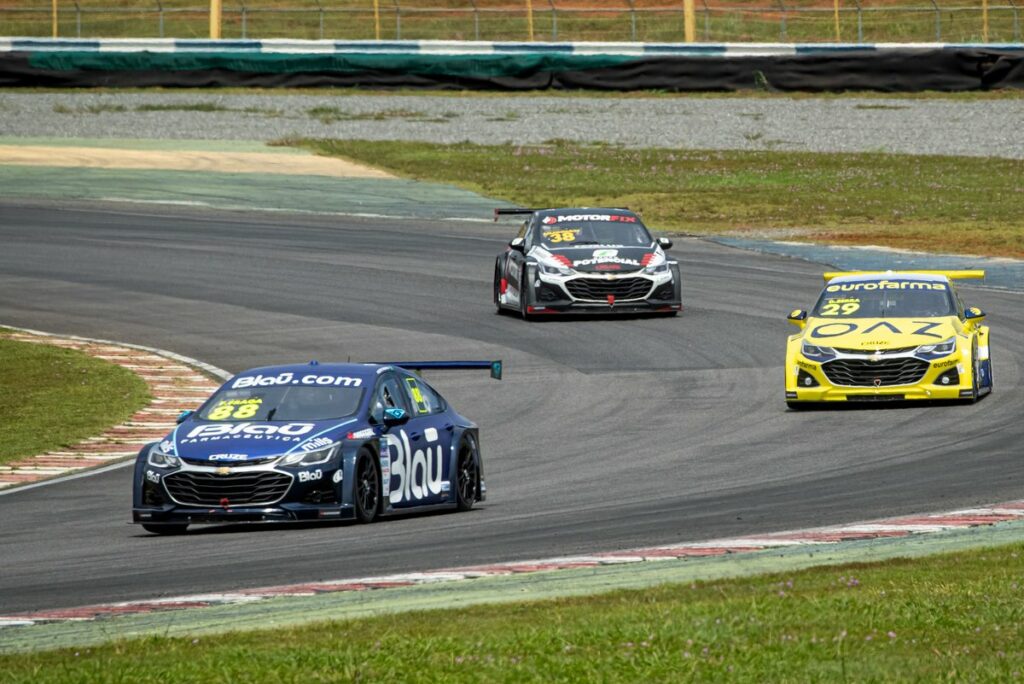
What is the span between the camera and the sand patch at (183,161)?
4522 cm

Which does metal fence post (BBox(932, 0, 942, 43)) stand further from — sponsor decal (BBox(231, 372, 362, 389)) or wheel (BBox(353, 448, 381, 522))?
wheel (BBox(353, 448, 381, 522))

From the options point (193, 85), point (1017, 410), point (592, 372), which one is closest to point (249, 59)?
point (193, 85)

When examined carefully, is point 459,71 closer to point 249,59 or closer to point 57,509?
point 249,59

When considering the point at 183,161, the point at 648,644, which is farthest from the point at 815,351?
the point at 183,161

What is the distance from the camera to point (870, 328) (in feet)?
68.8

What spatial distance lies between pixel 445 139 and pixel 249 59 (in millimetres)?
6491

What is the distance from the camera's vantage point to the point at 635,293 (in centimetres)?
2802

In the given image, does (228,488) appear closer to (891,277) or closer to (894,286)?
(894,286)

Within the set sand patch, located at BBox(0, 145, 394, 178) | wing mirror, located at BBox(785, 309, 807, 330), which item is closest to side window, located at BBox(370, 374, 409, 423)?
wing mirror, located at BBox(785, 309, 807, 330)

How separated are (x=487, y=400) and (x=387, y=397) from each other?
6750 millimetres

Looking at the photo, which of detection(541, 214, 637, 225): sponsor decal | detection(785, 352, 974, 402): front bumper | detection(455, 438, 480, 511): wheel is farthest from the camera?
detection(541, 214, 637, 225): sponsor decal

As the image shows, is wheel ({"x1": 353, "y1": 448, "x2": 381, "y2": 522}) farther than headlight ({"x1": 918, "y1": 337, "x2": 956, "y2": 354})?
No

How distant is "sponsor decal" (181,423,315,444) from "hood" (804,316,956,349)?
26.9ft

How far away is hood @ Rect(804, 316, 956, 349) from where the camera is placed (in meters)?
20.6
